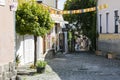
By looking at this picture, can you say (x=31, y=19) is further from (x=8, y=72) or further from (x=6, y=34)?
(x=8, y=72)

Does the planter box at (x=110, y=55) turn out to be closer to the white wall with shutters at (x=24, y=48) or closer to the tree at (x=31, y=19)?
the white wall with shutters at (x=24, y=48)

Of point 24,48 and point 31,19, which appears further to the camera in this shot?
point 24,48

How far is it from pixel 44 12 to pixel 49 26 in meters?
0.84

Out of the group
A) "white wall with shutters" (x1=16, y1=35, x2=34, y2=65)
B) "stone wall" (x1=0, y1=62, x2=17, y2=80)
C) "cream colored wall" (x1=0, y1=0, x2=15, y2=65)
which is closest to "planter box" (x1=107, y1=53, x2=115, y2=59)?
"white wall with shutters" (x1=16, y1=35, x2=34, y2=65)

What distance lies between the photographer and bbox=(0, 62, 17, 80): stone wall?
13132 millimetres

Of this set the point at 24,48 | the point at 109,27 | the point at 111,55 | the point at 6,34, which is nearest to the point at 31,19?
the point at 24,48

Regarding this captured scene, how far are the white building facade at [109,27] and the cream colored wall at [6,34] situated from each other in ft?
48.0

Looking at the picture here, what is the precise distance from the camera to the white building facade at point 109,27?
93.0ft

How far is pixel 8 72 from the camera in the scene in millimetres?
13688

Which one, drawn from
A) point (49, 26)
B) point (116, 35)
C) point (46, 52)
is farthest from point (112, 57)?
point (49, 26)

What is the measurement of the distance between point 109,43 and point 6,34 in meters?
17.8

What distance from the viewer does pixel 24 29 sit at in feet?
59.8

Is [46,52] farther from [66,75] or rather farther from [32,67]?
[66,75]

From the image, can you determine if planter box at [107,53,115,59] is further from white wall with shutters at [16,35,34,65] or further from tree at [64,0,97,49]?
tree at [64,0,97,49]
